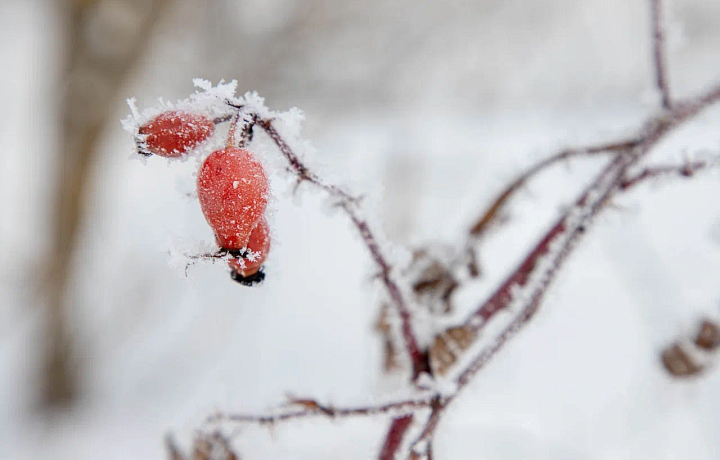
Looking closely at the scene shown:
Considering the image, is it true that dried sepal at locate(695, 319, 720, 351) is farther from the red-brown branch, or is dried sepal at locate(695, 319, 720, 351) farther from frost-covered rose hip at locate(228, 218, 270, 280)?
frost-covered rose hip at locate(228, 218, 270, 280)

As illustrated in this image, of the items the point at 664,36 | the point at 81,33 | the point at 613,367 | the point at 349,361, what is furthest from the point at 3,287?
the point at 664,36

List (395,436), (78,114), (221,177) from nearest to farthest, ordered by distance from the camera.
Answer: (221,177) → (395,436) → (78,114)

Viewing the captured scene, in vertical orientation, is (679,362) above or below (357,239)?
below

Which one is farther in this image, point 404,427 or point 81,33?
point 81,33

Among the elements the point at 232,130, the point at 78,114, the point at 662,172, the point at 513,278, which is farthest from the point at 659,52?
the point at 78,114

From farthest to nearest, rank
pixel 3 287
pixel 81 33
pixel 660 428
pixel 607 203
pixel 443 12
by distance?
pixel 443 12
pixel 3 287
pixel 81 33
pixel 660 428
pixel 607 203

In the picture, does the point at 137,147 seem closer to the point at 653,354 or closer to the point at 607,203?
the point at 607,203

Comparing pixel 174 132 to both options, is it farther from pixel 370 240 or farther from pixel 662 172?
pixel 662 172
